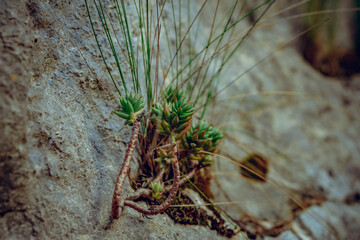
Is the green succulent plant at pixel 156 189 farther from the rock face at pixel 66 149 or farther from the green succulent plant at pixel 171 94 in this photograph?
the green succulent plant at pixel 171 94

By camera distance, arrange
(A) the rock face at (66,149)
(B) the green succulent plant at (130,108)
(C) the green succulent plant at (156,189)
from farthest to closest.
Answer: (C) the green succulent plant at (156,189)
(B) the green succulent plant at (130,108)
(A) the rock face at (66,149)

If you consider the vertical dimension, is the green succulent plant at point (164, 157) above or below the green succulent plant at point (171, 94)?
below

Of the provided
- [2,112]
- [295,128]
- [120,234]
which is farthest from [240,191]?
[2,112]

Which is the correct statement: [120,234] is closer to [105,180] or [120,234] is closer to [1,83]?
[105,180]

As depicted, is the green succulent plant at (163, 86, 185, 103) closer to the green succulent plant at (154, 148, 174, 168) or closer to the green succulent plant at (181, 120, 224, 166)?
the green succulent plant at (181, 120, 224, 166)

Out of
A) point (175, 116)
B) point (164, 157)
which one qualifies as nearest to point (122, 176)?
point (164, 157)

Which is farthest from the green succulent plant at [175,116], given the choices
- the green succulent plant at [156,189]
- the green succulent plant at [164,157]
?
the green succulent plant at [156,189]

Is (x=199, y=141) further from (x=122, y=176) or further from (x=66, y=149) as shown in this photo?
(x=66, y=149)
